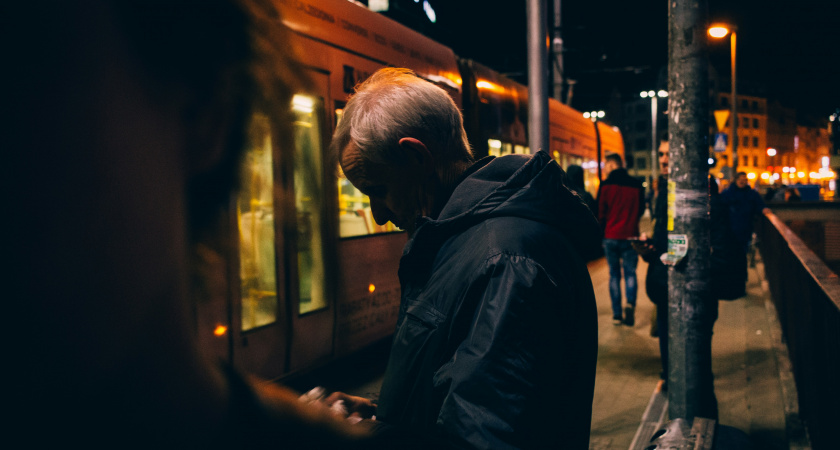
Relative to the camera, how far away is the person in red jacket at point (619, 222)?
25.9 feet

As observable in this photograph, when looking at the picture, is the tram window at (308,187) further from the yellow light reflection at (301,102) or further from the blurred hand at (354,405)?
the blurred hand at (354,405)

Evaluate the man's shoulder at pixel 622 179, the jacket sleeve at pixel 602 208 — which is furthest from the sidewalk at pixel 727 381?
the man's shoulder at pixel 622 179

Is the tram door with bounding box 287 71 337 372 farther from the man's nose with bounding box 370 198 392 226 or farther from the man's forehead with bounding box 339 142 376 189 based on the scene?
the man's nose with bounding box 370 198 392 226

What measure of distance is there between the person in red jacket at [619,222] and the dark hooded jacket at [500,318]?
6.81 metres

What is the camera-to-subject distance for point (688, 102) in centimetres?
393

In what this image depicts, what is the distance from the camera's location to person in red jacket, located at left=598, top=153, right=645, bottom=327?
25.9ft

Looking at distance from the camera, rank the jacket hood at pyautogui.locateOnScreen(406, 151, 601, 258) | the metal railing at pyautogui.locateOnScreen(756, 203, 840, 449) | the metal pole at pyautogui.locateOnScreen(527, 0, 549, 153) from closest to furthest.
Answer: the jacket hood at pyautogui.locateOnScreen(406, 151, 601, 258), the metal railing at pyautogui.locateOnScreen(756, 203, 840, 449), the metal pole at pyautogui.locateOnScreen(527, 0, 549, 153)

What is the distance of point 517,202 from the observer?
1.32m

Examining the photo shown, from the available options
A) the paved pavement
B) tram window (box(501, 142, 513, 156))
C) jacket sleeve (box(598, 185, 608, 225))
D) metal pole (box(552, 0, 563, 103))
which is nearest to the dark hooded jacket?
the paved pavement

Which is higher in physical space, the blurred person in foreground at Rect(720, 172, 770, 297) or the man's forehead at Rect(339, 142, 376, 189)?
the man's forehead at Rect(339, 142, 376, 189)

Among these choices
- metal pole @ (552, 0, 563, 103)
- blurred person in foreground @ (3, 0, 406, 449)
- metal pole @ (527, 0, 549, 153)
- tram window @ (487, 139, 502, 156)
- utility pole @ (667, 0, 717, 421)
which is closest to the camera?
blurred person in foreground @ (3, 0, 406, 449)

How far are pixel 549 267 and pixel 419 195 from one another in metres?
0.46

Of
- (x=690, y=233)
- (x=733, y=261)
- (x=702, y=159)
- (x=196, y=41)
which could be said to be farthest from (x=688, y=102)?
(x=196, y=41)

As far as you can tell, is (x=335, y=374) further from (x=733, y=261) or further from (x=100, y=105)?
(x=100, y=105)
